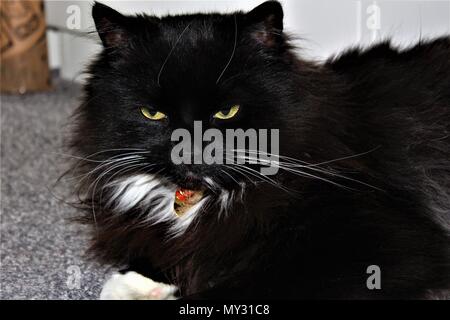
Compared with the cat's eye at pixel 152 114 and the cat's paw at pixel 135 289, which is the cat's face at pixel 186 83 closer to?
the cat's eye at pixel 152 114

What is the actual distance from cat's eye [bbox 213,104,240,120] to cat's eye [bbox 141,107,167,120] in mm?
108

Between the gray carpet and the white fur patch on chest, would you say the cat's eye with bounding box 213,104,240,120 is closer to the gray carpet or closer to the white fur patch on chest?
the white fur patch on chest

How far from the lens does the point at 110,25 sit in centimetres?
141

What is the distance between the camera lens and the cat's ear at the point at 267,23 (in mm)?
1303

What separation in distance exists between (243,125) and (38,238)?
80 cm

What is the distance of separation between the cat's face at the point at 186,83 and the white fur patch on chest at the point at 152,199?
4 centimetres

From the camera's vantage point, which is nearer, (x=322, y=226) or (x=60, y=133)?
(x=322, y=226)

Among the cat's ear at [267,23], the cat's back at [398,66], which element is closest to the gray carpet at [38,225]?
the cat's ear at [267,23]

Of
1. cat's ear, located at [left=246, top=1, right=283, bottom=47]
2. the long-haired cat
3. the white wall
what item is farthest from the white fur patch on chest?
the white wall

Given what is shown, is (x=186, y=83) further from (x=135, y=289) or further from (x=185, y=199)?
(x=135, y=289)

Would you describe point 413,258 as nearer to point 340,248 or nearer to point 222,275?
point 340,248

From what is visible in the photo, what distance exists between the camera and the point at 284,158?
1.32 meters

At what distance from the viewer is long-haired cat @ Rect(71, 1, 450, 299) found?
1.22m
